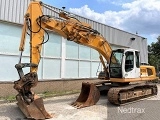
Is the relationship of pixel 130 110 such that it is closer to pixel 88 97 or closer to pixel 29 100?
pixel 88 97

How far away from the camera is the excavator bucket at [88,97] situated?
374 inches

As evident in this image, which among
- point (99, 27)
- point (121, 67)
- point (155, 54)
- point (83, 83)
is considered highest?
point (99, 27)

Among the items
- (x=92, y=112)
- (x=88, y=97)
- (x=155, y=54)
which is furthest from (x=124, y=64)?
(x=155, y=54)

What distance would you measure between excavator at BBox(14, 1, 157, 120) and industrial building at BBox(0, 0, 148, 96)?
1.96m

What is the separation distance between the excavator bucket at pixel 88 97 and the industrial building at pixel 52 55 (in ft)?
9.51

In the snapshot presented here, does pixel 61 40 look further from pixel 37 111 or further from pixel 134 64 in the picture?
pixel 37 111

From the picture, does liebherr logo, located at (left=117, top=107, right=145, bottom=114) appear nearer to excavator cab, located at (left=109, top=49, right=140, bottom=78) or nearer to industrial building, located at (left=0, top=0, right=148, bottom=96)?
excavator cab, located at (left=109, top=49, right=140, bottom=78)

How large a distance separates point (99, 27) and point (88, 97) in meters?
7.87

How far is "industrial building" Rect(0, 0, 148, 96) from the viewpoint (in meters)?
10.8

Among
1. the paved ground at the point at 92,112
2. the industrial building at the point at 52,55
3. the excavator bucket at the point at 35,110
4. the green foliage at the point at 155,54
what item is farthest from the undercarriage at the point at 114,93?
the green foliage at the point at 155,54

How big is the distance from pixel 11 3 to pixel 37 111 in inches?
242

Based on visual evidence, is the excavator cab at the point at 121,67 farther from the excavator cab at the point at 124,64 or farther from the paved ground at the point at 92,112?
the paved ground at the point at 92,112

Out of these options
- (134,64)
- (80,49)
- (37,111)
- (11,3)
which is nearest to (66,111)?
(37,111)

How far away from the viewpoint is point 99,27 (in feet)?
54.0
